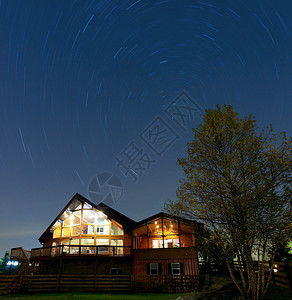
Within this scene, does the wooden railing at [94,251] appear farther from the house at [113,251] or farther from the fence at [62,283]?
the fence at [62,283]

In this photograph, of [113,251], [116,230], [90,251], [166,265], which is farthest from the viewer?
[116,230]

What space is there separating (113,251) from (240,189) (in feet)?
52.7

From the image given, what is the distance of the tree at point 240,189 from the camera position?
1148cm

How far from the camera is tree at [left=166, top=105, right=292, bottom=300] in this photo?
1148 cm

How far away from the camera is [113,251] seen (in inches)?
930

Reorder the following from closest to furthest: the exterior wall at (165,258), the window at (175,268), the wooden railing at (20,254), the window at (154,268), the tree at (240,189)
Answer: the tree at (240,189) → the exterior wall at (165,258) → the window at (175,268) → the window at (154,268) → the wooden railing at (20,254)

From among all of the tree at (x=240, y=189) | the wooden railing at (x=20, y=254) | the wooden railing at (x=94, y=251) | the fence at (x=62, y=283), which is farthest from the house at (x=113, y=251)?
the tree at (x=240, y=189)

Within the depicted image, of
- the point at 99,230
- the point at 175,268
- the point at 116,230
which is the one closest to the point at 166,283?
the point at 175,268

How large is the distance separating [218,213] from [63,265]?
1804cm

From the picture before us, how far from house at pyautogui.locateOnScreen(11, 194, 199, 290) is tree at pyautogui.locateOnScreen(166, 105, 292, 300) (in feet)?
23.9

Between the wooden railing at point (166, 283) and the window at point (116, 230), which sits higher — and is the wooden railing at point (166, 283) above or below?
below

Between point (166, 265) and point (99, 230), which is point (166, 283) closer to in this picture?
point (166, 265)

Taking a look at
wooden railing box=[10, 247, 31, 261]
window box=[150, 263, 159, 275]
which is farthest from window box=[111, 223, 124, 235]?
wooden railing box=[10, 247, 31, 261]

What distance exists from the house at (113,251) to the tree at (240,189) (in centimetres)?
728
